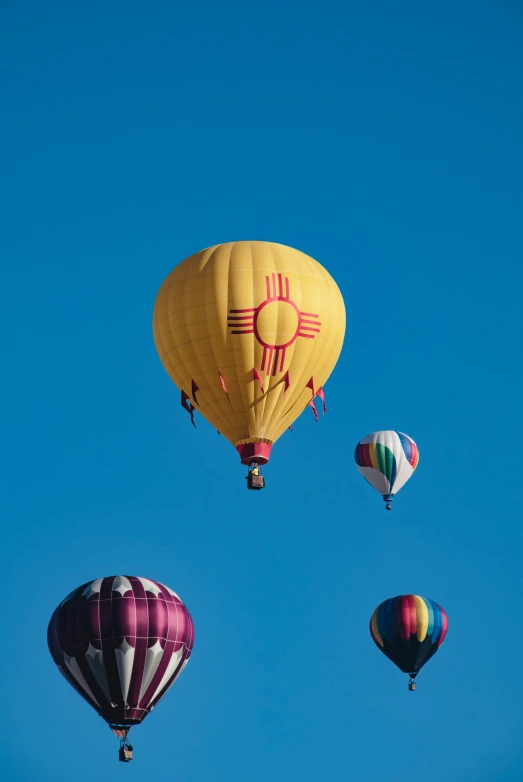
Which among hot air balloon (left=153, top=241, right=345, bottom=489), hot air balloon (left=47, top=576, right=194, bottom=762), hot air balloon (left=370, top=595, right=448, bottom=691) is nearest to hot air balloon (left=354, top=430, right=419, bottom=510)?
hot air balloon (left=370, top=595, right=448, bottom=691)

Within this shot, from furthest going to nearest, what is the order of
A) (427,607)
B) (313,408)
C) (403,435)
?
(403,435) → (427,607) → (313,408)

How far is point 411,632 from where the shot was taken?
42.9 m

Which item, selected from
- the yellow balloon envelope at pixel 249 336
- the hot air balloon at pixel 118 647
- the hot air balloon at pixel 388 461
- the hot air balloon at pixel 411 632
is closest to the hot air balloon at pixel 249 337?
the yellow balloon envelope at pixel 249 336

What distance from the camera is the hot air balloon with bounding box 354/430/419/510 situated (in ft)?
155

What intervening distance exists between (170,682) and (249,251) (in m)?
8.65

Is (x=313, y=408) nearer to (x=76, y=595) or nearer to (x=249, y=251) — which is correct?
(x=249, y=251)

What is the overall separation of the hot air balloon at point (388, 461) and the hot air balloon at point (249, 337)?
11.0 m

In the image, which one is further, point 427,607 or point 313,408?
point 427,607

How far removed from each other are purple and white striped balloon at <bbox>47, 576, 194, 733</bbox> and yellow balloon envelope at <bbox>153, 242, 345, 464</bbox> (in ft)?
12.1

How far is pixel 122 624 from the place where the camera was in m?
34.3

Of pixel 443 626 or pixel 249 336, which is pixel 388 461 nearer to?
pixel 443 626

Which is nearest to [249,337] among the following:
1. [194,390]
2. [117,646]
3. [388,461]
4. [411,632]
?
[194,390]

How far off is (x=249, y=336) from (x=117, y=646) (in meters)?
6.52

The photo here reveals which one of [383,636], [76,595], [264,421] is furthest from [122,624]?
[383,636]
